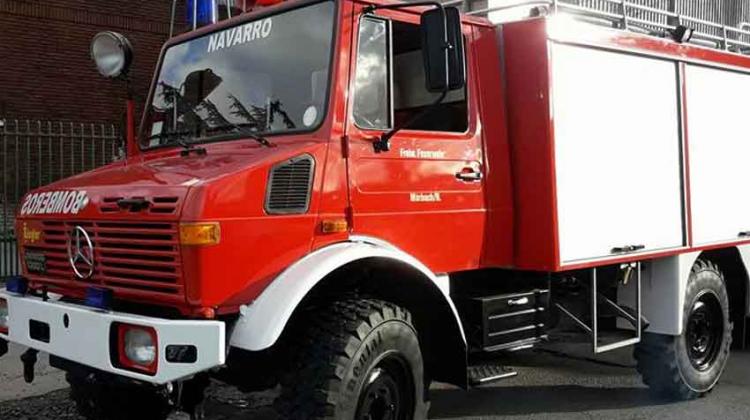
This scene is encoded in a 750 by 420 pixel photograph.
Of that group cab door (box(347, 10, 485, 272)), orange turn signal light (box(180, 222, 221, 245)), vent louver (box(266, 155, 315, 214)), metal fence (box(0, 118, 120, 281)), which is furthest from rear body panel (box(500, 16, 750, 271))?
metal fence (box(0, 118, 120, 281))

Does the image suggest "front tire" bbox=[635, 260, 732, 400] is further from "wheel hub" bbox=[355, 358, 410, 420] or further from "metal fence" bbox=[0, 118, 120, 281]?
"metal fence" bbox=[0, 118, 120, 281]

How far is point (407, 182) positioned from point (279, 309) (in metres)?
1.13

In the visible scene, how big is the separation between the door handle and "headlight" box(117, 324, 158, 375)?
192 centimetres

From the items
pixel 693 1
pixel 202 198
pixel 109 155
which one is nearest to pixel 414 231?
pixel 202 198

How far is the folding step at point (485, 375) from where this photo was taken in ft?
14.3

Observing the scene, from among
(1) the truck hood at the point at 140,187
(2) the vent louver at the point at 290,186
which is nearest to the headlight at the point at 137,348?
Answer: (1) the truck hood at the point at 140,187

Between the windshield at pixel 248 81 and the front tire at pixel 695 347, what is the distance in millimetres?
3158

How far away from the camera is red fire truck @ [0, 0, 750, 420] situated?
3.40 metres

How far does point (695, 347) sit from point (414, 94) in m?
3.08

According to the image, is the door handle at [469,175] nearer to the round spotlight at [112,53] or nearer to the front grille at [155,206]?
the front grille at [155,206]

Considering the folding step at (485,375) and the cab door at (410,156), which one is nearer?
the cab door at (410,156)

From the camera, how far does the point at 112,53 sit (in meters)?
4.87

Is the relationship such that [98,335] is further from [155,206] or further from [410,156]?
[410,156]

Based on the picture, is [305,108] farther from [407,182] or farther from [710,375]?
[710,375]
